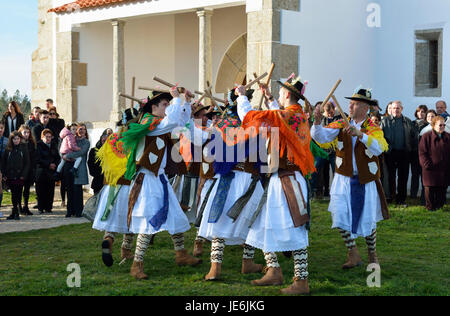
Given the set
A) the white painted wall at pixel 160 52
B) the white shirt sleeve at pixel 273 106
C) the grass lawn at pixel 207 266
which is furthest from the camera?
the white painted wall at pixel 160 52

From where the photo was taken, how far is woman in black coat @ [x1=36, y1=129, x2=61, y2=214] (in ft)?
40.0

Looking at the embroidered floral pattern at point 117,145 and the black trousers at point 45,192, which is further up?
the embroidered floral pattern at point 117,145

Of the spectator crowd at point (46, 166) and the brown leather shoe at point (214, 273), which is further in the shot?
the spectator crowd at point (46, 166)

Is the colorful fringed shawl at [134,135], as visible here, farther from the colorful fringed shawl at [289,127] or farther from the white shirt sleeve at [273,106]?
the white shirt sleeve at [273,106]

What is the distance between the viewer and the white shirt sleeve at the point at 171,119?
6.58 m

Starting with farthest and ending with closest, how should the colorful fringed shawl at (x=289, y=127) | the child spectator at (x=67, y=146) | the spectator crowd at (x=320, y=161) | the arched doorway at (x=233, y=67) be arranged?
the arched doorway at (x=233, y=67) → the child spectator at (x=67, y=146) → the spectator crowd at (x=320, y=161) → the colorful fringed shawl at (x=289, y=127)

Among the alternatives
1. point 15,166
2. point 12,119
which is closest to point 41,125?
point 12,119

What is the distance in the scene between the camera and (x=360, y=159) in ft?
23.4

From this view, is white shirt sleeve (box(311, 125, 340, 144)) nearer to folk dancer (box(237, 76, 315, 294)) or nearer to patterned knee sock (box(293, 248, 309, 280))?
folk dancer (box(237, 76, 315, 294))

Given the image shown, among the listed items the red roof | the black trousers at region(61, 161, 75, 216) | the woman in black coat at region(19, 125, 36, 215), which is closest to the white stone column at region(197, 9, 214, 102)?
the red roof

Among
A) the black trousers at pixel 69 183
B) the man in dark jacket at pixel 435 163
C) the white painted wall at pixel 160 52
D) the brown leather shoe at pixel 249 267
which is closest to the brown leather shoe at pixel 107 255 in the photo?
the brown leather shoe at pixel 249 267

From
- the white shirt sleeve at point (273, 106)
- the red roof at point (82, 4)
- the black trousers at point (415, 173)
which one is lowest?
the black trousers at point (415, 173)

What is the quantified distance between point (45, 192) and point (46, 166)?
1.55 feet

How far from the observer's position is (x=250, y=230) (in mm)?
6332
